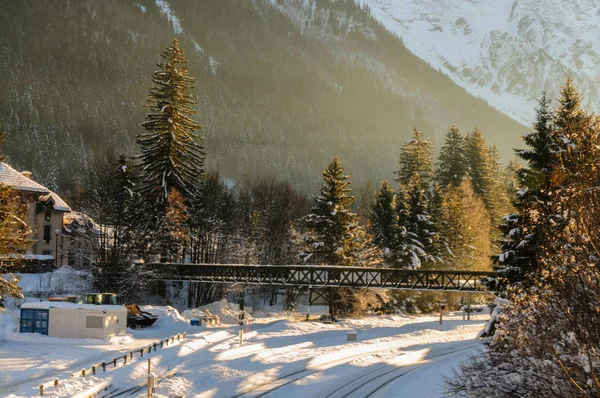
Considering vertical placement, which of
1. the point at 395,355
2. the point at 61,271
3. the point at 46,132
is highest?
the point at 46,132

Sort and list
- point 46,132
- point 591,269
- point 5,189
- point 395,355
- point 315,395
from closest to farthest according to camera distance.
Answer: point 591,269 → point 315,395 → point 5,189 → point 395,355 → point 46,132

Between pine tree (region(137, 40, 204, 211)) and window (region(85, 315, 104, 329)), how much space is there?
19575mm

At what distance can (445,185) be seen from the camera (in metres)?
83.4

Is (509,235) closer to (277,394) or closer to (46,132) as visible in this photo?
(277,394)

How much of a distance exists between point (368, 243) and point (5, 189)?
1435 inches

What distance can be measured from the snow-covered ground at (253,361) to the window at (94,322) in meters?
0.97

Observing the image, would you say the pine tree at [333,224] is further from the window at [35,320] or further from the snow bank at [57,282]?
the window at [35,320]

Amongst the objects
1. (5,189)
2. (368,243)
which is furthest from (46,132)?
(5,189)

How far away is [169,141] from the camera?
53.2 metres

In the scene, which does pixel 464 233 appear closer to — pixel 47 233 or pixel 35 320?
pixel 35 320

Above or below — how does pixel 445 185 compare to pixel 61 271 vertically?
above

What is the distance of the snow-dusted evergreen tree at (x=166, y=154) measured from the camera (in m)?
51.8

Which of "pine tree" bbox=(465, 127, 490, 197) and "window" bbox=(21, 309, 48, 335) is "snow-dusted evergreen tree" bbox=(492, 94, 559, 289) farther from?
"pine tree" bbox=(465, 127, 490, 197)

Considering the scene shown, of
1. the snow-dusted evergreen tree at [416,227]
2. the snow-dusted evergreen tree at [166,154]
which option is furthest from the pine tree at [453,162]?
the snow-dusted evergreen tree at [166,154]
